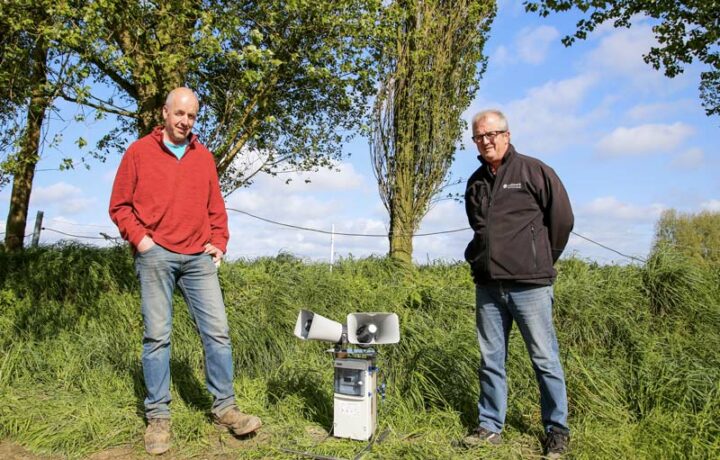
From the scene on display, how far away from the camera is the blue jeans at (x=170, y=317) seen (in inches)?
126

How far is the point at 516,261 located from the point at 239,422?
1872mm

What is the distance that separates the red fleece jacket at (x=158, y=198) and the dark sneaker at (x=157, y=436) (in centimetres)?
103

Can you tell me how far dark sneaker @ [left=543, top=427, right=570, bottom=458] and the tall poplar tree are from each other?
16.6 feet

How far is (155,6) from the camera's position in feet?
17.0

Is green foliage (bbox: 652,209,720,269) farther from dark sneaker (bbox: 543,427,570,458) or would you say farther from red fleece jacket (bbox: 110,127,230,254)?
red fleece jacket (bbox: 110,127,230,254)

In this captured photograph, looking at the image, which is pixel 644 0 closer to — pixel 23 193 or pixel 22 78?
pixel 22 78

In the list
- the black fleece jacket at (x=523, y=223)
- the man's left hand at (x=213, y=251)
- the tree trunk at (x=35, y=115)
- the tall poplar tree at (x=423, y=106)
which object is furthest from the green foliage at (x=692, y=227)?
the tree trunk at (x=35, y=115)

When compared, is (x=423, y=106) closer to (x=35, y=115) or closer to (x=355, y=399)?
(x=35, y=115)

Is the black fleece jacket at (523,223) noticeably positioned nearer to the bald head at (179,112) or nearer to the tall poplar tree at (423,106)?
the bald head at (179,112)

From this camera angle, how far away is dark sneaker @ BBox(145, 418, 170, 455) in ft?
10.4

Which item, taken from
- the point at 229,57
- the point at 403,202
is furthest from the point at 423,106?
the point at 229,57

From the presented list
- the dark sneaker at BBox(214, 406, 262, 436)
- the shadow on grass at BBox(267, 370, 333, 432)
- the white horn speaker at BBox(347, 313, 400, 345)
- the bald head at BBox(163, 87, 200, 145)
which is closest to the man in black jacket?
the white horn speaker at BBox(347, 313, 400, 345)

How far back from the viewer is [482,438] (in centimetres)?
308

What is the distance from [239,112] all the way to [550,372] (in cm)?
451
